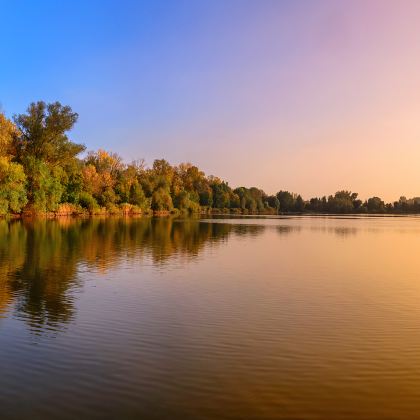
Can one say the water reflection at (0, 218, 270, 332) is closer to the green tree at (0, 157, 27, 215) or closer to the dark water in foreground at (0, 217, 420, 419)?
the dark water in foreground at (0, 217, 420, 419)

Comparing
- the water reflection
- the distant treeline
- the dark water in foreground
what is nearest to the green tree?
the distant treeline

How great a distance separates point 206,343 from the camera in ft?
34.5

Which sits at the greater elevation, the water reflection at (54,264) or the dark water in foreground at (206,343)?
the water reflection at (54,264)

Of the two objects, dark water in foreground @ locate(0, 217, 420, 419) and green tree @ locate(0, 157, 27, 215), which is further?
green tree @ locate(0, 157, 27, 215)

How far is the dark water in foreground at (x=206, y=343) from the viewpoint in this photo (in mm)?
7281

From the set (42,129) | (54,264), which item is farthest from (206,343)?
(42,129)

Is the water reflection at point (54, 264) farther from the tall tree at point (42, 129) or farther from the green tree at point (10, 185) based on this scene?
the tall tree at point (42, 129)

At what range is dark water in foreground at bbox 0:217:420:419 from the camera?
7281 mm

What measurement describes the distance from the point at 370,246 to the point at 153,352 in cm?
3030

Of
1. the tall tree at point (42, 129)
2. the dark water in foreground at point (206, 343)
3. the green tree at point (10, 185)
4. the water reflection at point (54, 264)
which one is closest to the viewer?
the dark water in foreground at point (206, 343)

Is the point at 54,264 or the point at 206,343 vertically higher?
the point at 54,264

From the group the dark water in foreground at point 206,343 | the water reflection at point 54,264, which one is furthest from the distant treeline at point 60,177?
the dark water in foreground at point 206,343

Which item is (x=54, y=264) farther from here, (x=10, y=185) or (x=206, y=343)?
(x=10, y=185)

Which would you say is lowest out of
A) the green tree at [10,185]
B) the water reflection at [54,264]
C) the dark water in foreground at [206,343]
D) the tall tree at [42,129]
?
the dark water in foreground at [206,343]
